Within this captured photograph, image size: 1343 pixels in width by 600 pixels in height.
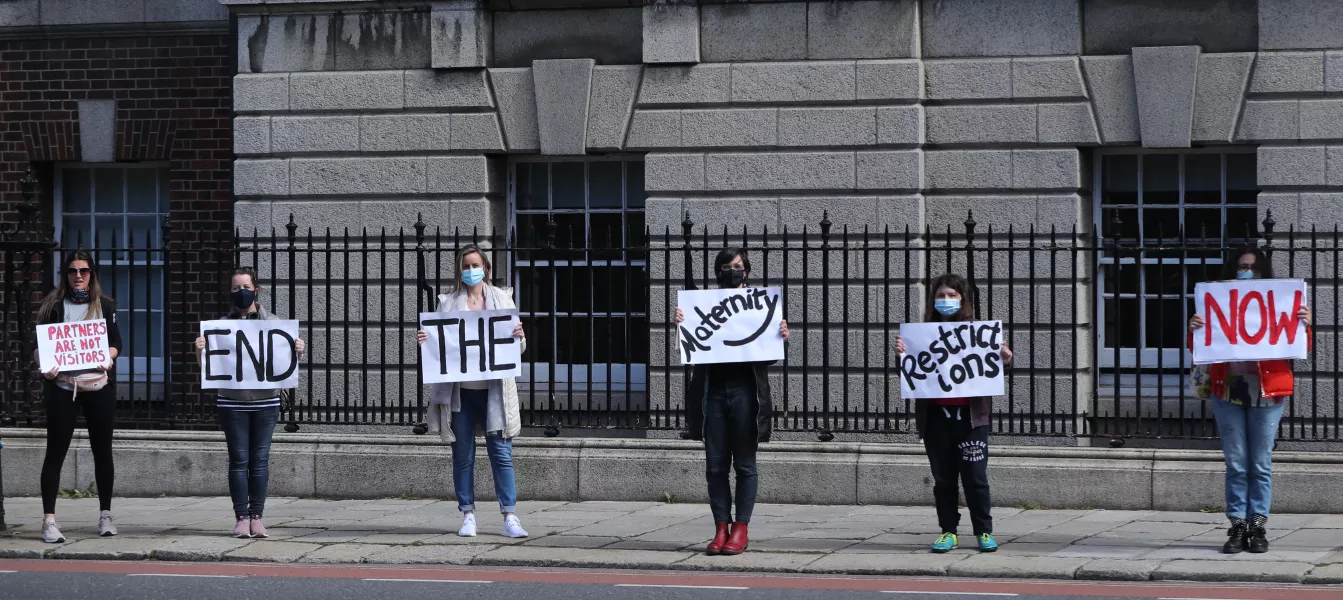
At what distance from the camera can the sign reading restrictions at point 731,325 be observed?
9.55 meters

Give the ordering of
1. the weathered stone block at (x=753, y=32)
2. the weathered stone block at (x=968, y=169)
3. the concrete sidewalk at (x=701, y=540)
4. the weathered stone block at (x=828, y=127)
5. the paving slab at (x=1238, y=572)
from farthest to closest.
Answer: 1. the weathered stone block at (x=753, y=32)
2. the weathered stone block at (x=828, y=127)
3. the weathered stone block at (x=968, y=169)
4. the concrete sidewalk at (x=701, y=540)
5. the paving slab at (x=1238, y=572)

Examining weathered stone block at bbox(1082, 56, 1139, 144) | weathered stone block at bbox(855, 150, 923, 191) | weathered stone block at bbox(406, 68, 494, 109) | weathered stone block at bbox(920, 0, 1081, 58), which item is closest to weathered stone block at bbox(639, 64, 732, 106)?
weathered stone block at bbox(855, 150, 923, 191)

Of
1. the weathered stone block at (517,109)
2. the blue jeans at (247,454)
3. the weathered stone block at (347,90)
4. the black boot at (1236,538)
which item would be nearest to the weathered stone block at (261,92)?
the weathered stone block at (347,90)

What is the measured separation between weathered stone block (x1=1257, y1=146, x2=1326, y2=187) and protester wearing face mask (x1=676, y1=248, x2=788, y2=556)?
188 inches

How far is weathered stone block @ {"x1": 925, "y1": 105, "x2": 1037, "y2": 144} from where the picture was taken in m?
13.0

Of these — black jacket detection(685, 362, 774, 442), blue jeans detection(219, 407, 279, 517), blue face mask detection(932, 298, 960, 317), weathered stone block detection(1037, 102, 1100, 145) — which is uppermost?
weathered stone block detection(1037, 102, 1100, 145)

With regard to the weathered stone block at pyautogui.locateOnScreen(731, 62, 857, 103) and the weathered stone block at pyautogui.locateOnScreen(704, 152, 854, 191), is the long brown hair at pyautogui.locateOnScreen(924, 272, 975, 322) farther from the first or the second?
the weathered stone block at pyautogui.locateOnScreen(731, 62, 857, 103)

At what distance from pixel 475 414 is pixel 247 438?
1.35 metres

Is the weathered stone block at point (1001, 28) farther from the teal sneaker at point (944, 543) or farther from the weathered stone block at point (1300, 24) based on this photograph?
the teal sneaker at point (944, 543)

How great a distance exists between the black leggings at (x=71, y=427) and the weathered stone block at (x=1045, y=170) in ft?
21.5

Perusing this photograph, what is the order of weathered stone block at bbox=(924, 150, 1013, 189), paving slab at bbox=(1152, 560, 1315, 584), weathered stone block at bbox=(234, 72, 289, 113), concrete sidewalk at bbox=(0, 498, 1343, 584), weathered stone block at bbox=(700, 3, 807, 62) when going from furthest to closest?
1. weathered stone block at bbox=(234, 72, 289, 113)
2. weathered stone block at bbox=(700, 3, 807, 62)
3. weathered stone block at bbox=(924, 150, 1013, 189)
4. concrete sidewalk at bbox=(0, 498, 1343, 584)
5. paving slab at bbox=(1152, 560, 1315, 584)

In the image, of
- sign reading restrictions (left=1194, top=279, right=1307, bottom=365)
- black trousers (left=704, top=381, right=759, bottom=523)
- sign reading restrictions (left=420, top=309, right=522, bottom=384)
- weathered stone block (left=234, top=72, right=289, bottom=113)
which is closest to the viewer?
sign reading restrictions (left=1194, top=279, right=1307, bottom=365)

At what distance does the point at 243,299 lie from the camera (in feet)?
34.3

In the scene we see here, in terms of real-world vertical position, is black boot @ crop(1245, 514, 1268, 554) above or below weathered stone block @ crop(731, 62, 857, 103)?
Answer: below
